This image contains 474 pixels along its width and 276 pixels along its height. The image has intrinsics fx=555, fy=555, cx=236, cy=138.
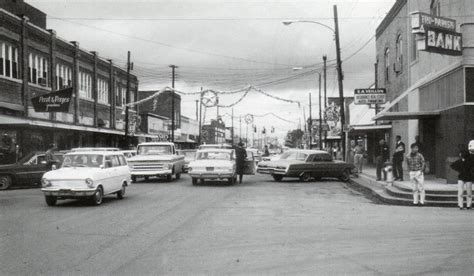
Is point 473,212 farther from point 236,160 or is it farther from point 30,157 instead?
point 30,157

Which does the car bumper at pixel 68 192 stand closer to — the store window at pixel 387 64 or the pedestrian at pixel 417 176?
the pedestrian at pixel 417 176

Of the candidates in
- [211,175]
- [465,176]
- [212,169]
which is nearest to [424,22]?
[465,176]

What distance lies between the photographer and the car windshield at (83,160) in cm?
1608

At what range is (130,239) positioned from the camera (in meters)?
9.79

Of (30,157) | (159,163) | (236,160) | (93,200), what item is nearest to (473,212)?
(93,200)

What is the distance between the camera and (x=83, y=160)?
16234 mm

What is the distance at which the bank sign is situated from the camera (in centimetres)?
3041

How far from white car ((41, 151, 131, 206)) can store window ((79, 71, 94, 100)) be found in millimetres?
27002

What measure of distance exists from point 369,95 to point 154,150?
10.7 meters

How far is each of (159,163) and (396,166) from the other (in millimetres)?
10235

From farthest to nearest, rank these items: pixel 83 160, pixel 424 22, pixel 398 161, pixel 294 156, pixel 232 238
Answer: pixel 294 156 → pixel 398 161 → pixel 424 22 → pixel 83 160 → pixel 232 238

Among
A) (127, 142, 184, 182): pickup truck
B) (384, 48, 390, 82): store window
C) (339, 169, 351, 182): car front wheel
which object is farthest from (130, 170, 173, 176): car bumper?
(384, 48, 390, 82): store window

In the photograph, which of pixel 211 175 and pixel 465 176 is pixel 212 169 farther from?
pixel 465 176

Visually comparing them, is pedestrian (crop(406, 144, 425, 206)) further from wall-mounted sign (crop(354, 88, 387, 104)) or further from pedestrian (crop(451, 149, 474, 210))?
wall-mounted sign (crop(354, 88, 387, 104))
